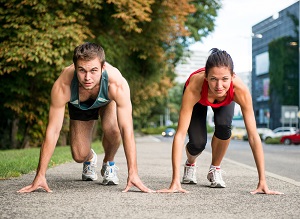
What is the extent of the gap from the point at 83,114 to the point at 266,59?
7871 cm

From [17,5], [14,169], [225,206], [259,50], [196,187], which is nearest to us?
[225,206]

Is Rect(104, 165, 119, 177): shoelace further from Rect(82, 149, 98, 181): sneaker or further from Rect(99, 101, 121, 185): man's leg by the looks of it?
Rect(82, 149, 98, 181): sneaker

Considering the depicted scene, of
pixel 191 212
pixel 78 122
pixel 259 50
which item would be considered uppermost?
pixel 259 50

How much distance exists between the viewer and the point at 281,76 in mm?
72000

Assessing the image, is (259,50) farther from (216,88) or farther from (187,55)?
(216,88)

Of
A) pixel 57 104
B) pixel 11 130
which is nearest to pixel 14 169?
pixel 57 104

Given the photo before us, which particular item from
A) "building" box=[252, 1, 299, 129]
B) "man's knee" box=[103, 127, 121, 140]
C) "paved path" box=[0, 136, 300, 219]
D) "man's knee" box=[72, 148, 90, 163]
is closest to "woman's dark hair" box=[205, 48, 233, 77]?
"paved path" box=[0, 136, 300, 219]

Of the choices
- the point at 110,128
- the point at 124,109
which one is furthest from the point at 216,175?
the point at 124,109

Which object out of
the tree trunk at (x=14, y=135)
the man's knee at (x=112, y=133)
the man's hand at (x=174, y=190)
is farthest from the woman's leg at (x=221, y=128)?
the tree trunk at (x=14, y=135)

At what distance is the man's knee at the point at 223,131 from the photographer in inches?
247

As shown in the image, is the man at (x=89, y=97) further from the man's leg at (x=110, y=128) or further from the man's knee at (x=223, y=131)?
the man's knee at (x=223, y=131)

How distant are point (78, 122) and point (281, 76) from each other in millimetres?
68133

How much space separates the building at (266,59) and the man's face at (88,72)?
6868 centimetres

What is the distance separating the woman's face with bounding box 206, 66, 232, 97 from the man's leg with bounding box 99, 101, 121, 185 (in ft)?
4.80
